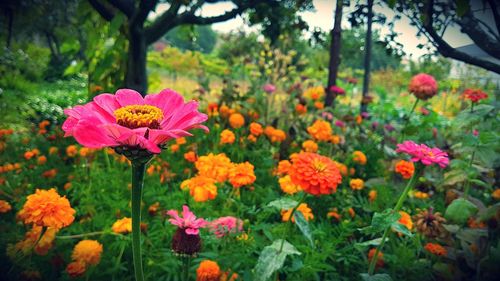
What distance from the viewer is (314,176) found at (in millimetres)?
884

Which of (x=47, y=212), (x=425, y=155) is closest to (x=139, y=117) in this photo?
(x=47, y=212)

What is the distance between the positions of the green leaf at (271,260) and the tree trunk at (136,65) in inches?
96.9

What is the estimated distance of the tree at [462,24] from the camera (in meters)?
1.18

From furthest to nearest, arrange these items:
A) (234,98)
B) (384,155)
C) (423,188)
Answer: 1. (234,98)
2. (384,155)
3. (423,188)

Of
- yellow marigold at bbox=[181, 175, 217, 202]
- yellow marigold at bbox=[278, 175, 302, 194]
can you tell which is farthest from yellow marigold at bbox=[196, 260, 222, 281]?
yellow marigold at bbox=[278, 175, 302, 194]

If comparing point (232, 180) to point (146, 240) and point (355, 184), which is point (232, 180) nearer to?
point (146, 240)

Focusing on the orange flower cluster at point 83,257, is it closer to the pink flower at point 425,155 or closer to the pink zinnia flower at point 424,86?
the pink flower at point 425,155

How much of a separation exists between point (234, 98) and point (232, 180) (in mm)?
1958

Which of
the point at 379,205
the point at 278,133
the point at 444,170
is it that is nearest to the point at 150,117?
the point at 379,205

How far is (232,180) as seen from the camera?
121cm

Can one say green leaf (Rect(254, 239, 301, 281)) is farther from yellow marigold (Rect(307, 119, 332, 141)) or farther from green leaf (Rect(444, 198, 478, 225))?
yellow marigold (Rect(307, 119, 332, 141))

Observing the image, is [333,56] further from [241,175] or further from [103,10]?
[241,175]

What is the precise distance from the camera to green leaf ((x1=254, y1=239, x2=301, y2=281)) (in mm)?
822

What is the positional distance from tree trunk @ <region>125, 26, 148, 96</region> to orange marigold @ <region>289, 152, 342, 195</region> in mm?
2384
